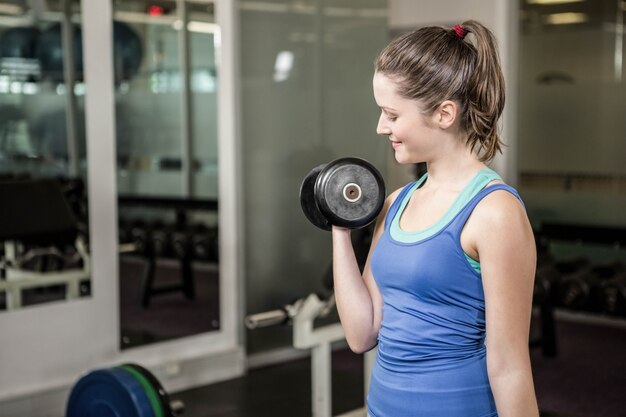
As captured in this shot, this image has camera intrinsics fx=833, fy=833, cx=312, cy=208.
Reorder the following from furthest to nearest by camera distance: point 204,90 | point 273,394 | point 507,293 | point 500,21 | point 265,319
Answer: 1. point 500,21
2. point 204,90
3. point 273,394
4. point 265,319
5. point 507,293

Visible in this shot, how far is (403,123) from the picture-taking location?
114 cm

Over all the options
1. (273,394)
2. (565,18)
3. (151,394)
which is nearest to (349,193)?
(151,394)

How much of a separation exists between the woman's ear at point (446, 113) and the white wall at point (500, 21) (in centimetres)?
353

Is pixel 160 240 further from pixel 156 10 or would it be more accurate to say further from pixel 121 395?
pixel 121 395

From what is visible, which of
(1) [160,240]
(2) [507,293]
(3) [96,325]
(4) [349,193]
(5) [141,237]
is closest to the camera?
(2) [507,293]

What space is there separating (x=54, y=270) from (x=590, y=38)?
323 cm

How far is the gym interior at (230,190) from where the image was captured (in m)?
3.09

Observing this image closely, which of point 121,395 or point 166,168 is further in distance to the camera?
point 166,168

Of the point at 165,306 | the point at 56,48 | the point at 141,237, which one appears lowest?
the point at 165,306

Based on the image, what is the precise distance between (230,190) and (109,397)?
5.43 ft

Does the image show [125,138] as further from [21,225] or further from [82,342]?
[82,342]

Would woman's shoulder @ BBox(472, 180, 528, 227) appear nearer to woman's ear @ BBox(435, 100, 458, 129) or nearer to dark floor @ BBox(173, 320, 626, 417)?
woman's ear @ BBox(435, 100, 458, 129)

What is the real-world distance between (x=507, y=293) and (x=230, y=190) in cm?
282

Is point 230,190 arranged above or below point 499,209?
below
